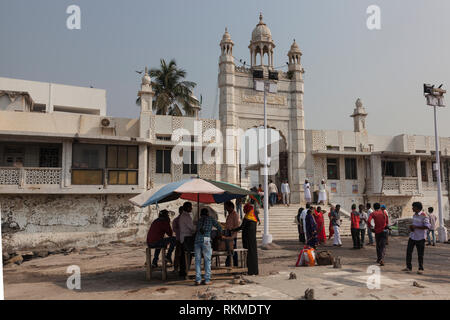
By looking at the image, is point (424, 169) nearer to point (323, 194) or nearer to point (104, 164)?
point (323, 194)

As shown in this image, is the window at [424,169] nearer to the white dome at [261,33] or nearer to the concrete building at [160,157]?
the concrete building at [160,157]

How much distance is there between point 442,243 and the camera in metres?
15.4

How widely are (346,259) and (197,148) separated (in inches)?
456

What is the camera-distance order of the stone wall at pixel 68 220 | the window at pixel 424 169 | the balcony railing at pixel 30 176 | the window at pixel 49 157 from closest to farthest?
1. the balcony railing at pixel 30 176
2. the stone wall at pixel 68 220
3. the window at pixel 49 157
4. the window at pixel 424 169

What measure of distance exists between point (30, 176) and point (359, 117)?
71.7 feet

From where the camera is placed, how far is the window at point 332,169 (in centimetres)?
2353

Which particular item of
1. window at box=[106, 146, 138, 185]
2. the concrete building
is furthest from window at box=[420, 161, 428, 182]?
window at box=[106, 146, 138, 185]

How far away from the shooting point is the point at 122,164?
60.2 ft

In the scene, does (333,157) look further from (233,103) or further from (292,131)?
(233,103)

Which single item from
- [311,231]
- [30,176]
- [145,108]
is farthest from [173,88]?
[311,231]

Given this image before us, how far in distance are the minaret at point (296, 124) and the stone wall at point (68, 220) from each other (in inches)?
380

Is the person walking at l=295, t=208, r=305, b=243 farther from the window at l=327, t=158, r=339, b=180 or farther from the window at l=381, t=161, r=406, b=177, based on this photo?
the window at l=381, t=161, r=406, b=177

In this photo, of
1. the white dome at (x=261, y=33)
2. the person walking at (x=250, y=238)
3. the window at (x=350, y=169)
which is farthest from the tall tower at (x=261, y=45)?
the person walking at (x=250, y=238)

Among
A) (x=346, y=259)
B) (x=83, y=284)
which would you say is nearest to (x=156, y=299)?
(x=83, y=284)
